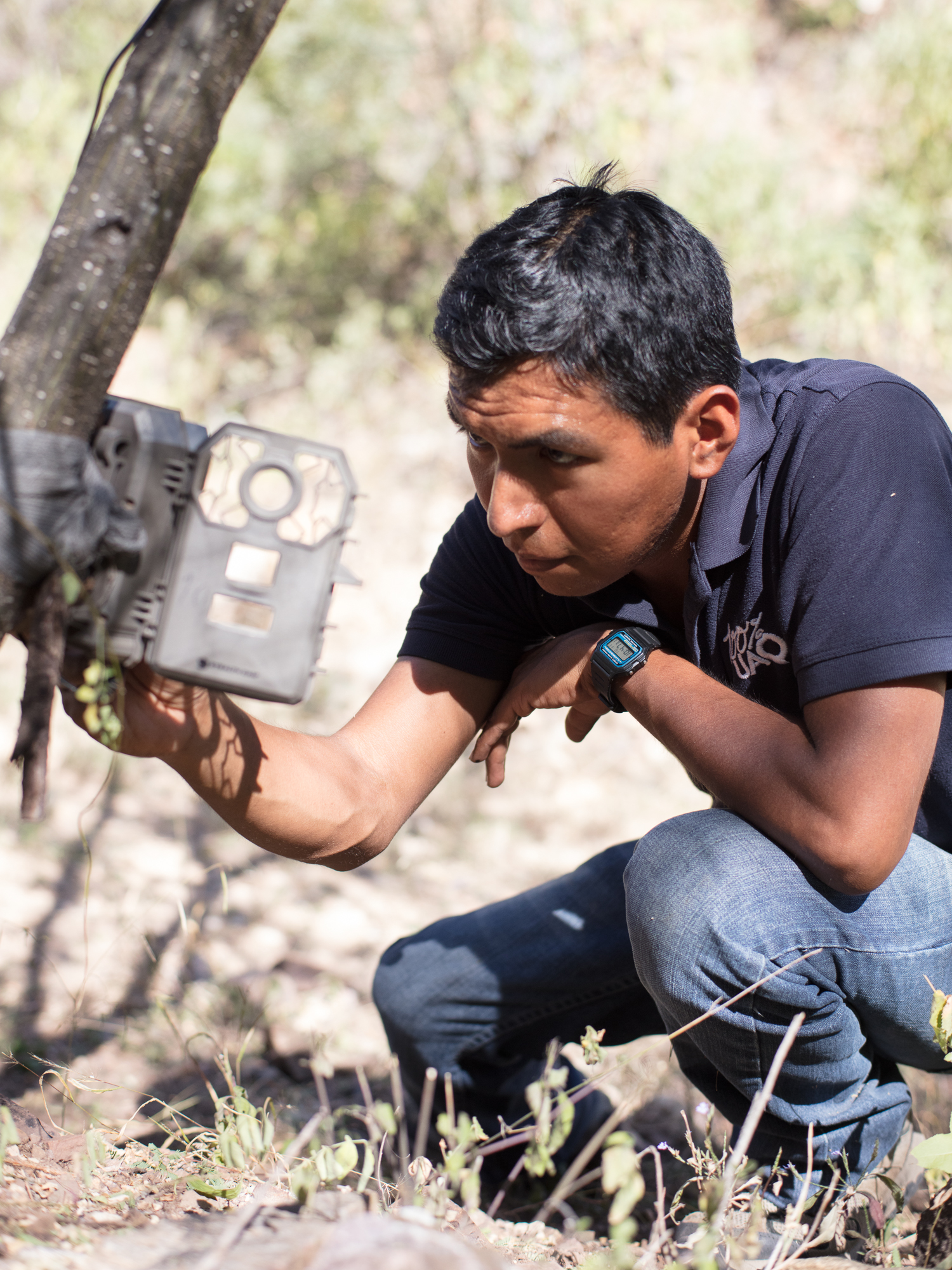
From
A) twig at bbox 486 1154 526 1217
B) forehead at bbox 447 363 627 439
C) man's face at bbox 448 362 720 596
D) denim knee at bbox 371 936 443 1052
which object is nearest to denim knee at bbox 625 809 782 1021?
twig at bbox 486 1154 526 1217

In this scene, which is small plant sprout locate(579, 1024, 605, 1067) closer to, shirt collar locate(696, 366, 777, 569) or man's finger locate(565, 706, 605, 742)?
man's finger locate(565, 706, 605, 742)

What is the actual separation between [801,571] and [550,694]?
0.53 m

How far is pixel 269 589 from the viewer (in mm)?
1257

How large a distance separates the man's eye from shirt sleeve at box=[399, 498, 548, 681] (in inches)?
18.2

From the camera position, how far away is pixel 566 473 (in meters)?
1.59

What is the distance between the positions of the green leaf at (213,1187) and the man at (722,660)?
1.59 feet

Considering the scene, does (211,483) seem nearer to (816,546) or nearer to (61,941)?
(61,941)

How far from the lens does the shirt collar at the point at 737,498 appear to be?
5.71ft

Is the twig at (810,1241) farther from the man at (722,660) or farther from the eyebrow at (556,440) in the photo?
the eyebrow at (556,440)

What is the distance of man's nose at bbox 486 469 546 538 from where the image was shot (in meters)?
1.62

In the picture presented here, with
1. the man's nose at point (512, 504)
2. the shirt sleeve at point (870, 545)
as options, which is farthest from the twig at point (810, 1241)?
the man's nose at point (512, 504)

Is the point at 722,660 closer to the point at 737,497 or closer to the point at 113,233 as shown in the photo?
the point at 737,497

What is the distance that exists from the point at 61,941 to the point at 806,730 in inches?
83.9

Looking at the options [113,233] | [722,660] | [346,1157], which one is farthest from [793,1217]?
[113,233]
